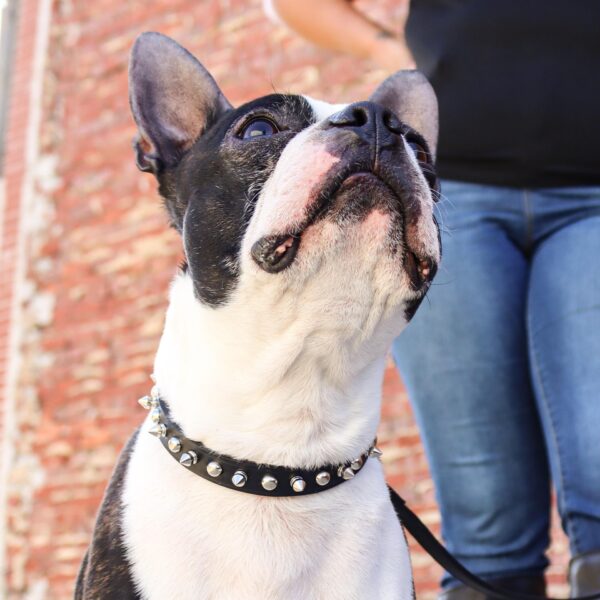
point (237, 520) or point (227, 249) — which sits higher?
point (227, 249)

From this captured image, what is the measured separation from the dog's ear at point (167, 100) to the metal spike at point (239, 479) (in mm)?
745

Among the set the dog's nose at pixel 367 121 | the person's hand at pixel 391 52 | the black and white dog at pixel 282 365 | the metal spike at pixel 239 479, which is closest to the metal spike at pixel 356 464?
the black and white dog at pixel 282 365

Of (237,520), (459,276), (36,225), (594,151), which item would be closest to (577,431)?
(459,276)

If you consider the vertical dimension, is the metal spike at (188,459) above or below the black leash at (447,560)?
above

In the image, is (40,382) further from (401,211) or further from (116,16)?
(401,211)

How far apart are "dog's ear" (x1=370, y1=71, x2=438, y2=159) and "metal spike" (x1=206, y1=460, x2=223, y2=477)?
84 cm

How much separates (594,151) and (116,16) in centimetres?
408

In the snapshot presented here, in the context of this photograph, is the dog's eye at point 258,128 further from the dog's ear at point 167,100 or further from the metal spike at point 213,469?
the metal spike at point 213,469

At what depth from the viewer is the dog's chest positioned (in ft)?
4.73

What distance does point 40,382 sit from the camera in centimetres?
497

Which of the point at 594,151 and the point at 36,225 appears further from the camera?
the point at 36,225

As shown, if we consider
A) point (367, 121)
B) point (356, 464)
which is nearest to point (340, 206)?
point (367, 121)

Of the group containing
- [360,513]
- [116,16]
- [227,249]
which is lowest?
[116,16]

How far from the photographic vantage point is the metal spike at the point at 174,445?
5.05ft
